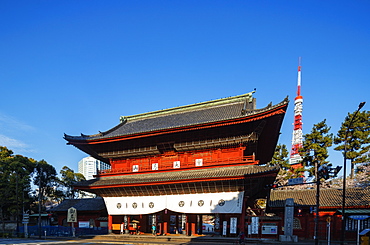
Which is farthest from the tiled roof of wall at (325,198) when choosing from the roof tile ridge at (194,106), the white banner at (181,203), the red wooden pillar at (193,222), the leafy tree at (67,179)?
the leafy tree at (67,179)

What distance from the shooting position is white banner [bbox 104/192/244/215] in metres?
30.1

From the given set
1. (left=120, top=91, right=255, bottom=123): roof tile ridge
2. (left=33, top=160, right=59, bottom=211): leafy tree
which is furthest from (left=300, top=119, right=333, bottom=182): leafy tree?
(left=33, top=160, right=59, bottom=211): leafy tree

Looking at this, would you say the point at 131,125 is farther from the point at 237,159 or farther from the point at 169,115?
the point at 237,159

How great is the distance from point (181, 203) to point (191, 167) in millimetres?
4031

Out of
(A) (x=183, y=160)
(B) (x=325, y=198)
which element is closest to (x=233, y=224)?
(A) (x=183, y=160)

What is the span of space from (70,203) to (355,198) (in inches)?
1558

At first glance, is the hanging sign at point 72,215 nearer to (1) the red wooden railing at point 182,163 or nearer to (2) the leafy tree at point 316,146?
(1) the red wooden railing at point 182,163

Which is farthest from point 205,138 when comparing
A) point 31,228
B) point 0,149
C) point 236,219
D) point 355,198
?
point 0,149

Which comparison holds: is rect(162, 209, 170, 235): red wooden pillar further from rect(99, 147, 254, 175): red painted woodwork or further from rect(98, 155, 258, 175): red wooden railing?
rect(99, 147, 254, 175): red painted woodwork

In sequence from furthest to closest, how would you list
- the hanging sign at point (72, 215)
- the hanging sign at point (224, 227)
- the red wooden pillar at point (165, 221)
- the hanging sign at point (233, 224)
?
the hanging sign at point (72, 215) → the red wooden pillar at point (165, 221) → the hanging sign at point (224, 227) → the hanging sign at point (233, 224)

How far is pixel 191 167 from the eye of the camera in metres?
33.1

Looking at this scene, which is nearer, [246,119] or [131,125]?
[246,119]

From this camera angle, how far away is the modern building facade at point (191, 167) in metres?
30.0

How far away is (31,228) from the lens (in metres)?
42.9
